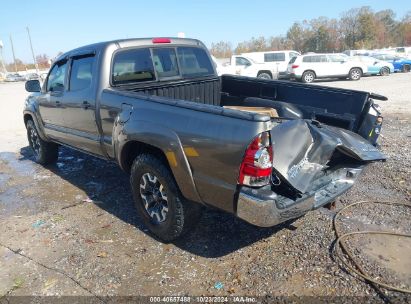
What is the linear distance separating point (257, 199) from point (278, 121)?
3.73 feet

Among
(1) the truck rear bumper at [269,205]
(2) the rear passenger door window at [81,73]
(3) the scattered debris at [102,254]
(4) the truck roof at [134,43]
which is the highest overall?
(4) the truck roof at [134,43]

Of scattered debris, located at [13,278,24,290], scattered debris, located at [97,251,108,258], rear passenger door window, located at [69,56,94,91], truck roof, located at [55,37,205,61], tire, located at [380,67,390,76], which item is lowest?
scattered debris, located at [13,278,24,290]

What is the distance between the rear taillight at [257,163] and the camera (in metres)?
2.57

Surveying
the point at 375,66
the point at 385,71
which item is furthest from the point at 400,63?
the point at 375,66

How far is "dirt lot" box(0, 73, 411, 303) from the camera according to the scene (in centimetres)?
291

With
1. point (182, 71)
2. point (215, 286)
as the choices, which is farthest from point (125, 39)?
point (215, 286)

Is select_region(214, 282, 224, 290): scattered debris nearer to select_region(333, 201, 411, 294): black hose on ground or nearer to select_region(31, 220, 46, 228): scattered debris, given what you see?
select_region(333, 201, 411, 294): black hose on ground

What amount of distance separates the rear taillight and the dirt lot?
0.90 metres

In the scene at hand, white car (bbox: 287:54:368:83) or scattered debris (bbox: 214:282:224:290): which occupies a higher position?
white car (bbox: 287:54:368:83)

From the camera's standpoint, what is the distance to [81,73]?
4.59 metres

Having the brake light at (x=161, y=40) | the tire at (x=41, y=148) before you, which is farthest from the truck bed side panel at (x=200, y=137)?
the tire at (x=41, y=148)

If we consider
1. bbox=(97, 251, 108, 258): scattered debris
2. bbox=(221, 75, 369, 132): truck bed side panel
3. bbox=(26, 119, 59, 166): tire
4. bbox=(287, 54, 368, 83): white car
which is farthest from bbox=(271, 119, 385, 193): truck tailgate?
bbox=(287, 54, 368, 83): white car

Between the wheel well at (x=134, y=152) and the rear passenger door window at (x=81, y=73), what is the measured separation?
1080 millimetres

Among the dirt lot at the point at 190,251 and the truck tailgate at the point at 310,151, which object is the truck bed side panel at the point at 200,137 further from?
the dirt lot at the point at 190,251
